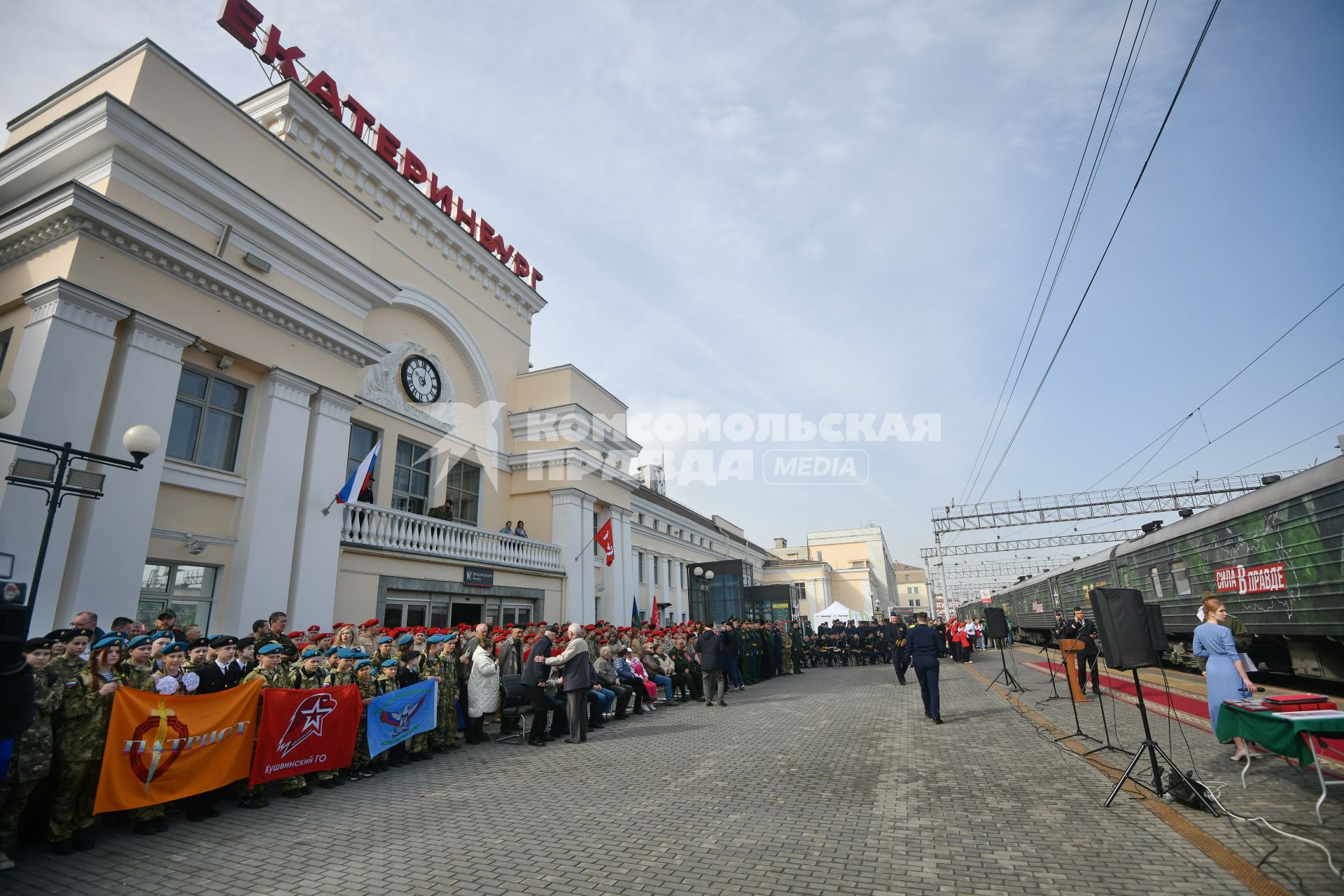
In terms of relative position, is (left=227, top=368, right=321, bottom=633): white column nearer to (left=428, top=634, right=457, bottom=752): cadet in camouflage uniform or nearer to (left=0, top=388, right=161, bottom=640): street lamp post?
(left=428, top=634, right=457, bottom=752): cadet in camouflage uniform

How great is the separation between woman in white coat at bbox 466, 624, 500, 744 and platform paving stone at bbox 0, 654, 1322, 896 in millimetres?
1165

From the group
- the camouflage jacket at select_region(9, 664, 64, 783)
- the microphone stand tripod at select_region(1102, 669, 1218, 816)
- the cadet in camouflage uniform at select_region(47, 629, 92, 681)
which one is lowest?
the microphone stand tripod at select_region(1102, 669, 1218, 816)

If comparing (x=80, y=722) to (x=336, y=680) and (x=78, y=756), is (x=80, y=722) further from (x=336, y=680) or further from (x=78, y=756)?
(x=336, y=680)

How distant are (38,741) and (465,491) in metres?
15.7

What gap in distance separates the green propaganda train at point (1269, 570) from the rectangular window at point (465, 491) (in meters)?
16.7

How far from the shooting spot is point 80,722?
17.3 ft

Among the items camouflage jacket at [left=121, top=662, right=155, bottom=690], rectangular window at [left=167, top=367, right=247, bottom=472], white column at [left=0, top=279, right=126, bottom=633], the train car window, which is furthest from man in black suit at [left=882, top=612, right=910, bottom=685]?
white column at [left=0, top=279, right=126, bottom=633]

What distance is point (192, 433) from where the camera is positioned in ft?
38.1

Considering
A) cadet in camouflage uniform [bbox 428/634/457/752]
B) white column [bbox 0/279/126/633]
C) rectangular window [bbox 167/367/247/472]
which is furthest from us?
rectangular window [bbox 167/367/247/472]

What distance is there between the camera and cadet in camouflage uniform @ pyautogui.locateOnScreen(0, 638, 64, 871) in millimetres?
4734

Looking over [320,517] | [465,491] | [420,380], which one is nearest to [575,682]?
[320,517]

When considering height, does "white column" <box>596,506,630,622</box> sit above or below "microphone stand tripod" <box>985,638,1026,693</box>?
above

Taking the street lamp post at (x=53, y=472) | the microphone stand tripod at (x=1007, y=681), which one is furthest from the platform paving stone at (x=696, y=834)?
the microphone stand tripod at (x=1007, y=681)

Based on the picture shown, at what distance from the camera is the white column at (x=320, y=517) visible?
494 inches
